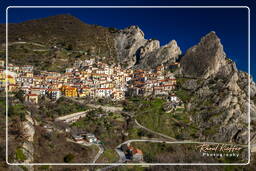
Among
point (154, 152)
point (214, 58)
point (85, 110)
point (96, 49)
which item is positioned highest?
point (96, 49)

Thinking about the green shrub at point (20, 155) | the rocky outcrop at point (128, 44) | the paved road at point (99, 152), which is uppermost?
the rocky outcrop at point (128, 44)

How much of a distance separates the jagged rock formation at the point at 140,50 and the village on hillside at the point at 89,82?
291 cm

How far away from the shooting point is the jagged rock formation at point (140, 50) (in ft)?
88.1

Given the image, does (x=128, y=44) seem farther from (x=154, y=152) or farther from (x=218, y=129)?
(x=154, y=152)

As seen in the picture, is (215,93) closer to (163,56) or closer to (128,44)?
(163,56)

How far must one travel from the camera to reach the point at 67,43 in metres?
29.9

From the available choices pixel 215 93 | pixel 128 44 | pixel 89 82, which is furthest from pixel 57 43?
pixel 215 93

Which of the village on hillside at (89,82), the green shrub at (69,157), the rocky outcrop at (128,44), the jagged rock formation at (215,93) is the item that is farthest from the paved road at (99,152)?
the rocky outcrop at (128,44)

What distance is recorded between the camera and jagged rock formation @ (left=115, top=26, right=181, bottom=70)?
26844 millimetres

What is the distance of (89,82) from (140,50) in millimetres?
13616

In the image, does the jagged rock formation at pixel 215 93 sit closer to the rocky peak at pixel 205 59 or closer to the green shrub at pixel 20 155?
the rocky peak at pixel 205 59

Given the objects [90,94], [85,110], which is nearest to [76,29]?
[90,94]

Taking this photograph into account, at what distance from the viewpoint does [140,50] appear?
3114 cm

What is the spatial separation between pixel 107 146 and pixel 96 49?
22.7 meters
